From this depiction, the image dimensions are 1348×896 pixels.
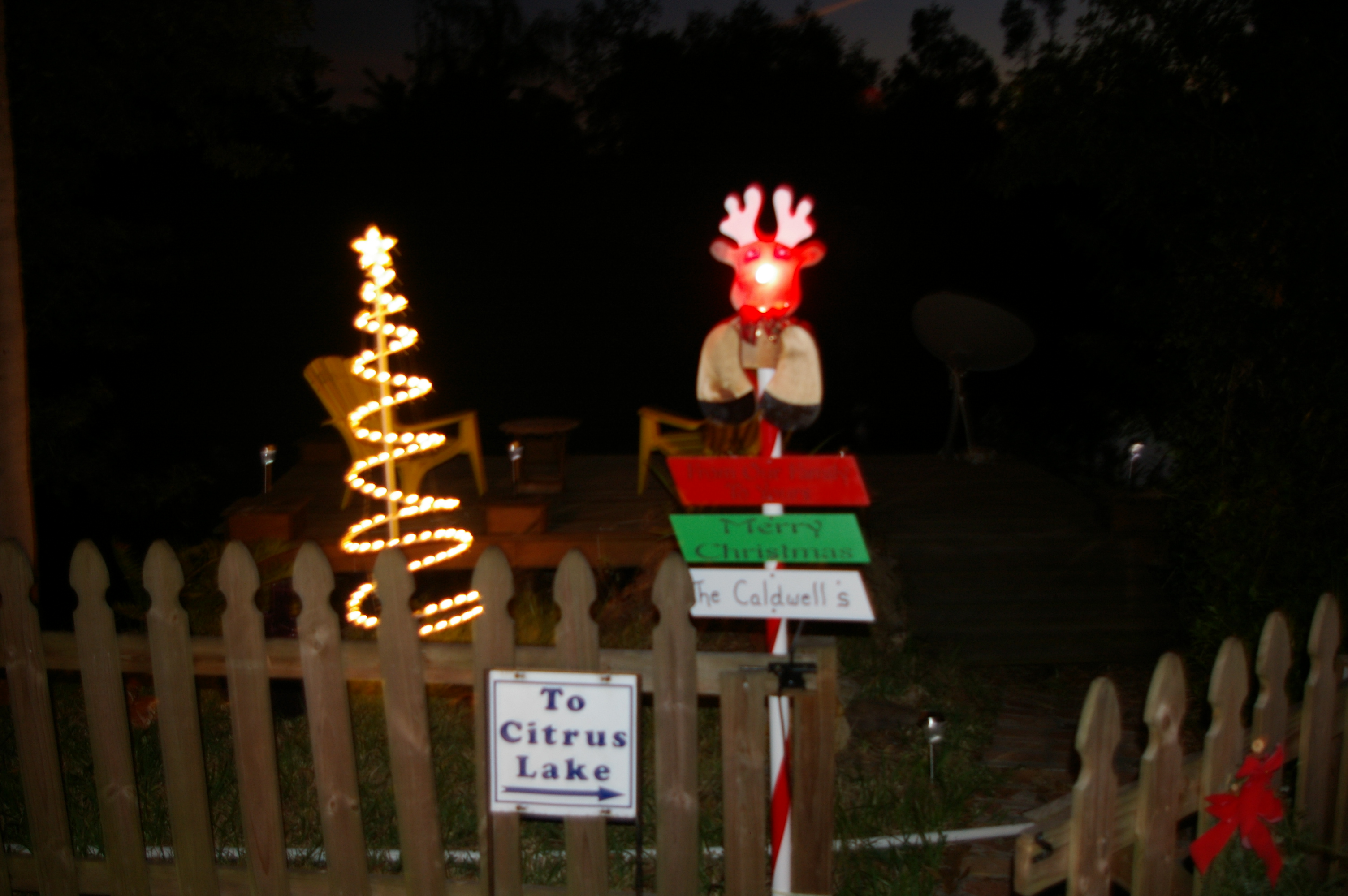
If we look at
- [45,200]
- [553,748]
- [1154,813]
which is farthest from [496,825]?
[45,200]

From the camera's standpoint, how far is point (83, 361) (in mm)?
9328

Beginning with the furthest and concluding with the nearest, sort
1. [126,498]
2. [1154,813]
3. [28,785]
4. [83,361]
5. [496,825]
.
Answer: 1. [83,361]
2. [126,498]
3. [28,785]
4. [496,825]
5. [1154,813]

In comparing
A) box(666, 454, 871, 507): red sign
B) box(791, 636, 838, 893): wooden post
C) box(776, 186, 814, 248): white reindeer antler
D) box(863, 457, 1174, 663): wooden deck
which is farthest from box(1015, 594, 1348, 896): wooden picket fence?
box(863, 457, 1174, 663): wooden deck

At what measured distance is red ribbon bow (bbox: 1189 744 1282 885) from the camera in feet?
7.16

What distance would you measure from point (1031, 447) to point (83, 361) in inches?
353

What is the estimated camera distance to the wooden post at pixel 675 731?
7.46 ft

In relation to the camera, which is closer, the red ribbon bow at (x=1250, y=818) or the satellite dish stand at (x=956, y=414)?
the red ribbon bow at (x=1250, y=818)

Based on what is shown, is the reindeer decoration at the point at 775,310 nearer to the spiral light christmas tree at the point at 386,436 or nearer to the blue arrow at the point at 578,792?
the blue arrow at the point at 578,792

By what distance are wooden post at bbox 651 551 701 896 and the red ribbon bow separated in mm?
1123

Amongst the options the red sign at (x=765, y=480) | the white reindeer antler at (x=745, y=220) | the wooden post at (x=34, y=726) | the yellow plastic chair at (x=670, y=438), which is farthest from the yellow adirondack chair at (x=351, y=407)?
the red sign at (x=765, y=480)

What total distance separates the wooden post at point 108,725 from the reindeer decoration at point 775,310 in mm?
1615

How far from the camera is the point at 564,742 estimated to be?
2322mm

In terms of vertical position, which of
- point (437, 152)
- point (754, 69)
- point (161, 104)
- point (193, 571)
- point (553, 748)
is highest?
point (754, 69)

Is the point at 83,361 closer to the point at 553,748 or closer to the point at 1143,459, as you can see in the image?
the point at 553,748
